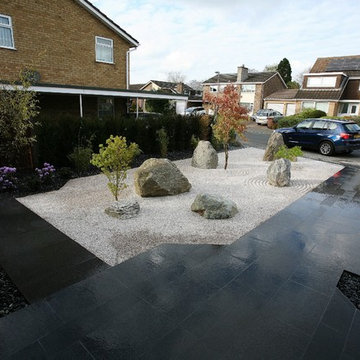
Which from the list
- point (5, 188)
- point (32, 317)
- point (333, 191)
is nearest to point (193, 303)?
point (32, 317)

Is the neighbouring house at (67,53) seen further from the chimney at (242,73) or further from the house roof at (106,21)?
the chimney at (242,73)

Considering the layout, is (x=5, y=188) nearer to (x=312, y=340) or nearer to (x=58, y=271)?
(x=58, y=271)

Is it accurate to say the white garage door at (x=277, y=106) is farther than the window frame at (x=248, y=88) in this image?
No

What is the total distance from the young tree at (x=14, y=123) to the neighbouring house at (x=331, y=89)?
106 ft

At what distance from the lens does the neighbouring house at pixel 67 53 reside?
1166cm

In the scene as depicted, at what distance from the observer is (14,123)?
281 inches

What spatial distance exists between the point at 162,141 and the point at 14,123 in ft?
18.0

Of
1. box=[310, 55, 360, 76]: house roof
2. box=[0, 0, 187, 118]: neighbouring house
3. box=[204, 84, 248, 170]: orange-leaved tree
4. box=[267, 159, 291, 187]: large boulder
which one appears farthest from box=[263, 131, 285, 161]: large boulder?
box=[310, 55, 360, 76]: house roof

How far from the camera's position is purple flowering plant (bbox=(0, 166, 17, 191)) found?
257 inches

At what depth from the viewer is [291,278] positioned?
3479mm

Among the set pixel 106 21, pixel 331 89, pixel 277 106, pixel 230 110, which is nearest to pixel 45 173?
pixel 230 110

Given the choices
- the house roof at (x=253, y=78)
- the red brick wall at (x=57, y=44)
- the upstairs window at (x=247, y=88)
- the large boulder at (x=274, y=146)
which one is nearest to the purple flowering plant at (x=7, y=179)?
the red brick wall at (x=57, y=44)

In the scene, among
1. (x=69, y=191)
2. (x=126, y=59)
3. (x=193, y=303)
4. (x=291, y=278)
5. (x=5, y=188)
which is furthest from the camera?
(x=126, y=59)

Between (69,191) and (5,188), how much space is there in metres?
1.44
